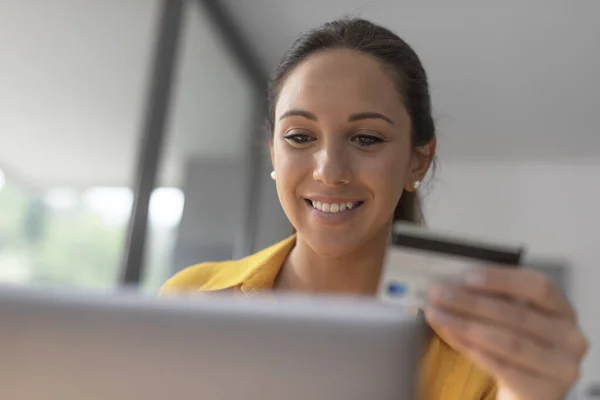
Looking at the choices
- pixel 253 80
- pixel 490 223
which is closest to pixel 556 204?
pixel 490 223

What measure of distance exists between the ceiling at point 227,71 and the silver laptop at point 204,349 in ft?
5.20

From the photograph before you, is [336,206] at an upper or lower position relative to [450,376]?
upper

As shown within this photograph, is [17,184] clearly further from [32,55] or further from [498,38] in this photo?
[498,38]

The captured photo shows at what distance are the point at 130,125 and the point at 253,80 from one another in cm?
65

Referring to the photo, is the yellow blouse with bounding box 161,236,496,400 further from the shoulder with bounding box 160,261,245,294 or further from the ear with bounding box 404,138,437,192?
the ear with bounding box 404,138,437,192

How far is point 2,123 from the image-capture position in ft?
8.63

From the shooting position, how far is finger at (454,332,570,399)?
0.39 metres

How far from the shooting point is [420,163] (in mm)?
864

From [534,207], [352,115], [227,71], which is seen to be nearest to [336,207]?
[352,115]

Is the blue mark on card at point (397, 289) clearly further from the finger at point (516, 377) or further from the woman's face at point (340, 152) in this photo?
the woman's face at point (340, 152)

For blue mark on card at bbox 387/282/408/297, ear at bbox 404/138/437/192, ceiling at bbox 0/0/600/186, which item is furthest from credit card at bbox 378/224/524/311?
ceiling at bbox 0/0/600/186

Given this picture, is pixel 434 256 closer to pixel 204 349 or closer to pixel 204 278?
pixel 204 349

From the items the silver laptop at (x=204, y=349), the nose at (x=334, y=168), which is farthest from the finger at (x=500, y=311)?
the nose at (x=334, y=168)

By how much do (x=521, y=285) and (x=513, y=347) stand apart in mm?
41
